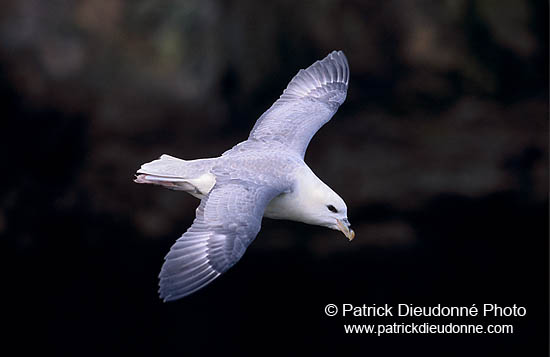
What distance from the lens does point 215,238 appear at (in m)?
5.67

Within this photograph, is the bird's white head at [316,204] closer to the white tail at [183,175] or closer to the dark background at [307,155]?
the white tail at [183,175]

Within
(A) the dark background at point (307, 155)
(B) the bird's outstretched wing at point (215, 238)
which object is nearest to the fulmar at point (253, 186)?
(B) the bird's outstretched wing at point (215, 238)

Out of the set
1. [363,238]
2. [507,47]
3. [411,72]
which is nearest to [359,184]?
[363,238]

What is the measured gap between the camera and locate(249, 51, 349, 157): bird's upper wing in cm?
706

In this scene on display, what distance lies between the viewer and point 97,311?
41.7 feet

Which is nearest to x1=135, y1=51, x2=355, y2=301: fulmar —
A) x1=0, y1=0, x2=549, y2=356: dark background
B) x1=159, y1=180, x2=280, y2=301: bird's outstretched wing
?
x1=159, y1=180, x2=280, y2=301: bird's outstretched wing

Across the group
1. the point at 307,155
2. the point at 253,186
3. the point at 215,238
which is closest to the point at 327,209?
the point at 253,186

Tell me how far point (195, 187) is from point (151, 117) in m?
6.54

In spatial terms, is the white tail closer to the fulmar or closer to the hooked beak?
the fulmar

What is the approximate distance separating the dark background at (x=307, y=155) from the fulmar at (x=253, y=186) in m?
4.77

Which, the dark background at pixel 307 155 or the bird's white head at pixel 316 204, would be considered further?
the dark background at pixel 307 155

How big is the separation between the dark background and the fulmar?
15.7ft

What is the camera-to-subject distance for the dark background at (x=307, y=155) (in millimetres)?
12469

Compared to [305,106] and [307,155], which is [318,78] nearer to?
[305,106]
